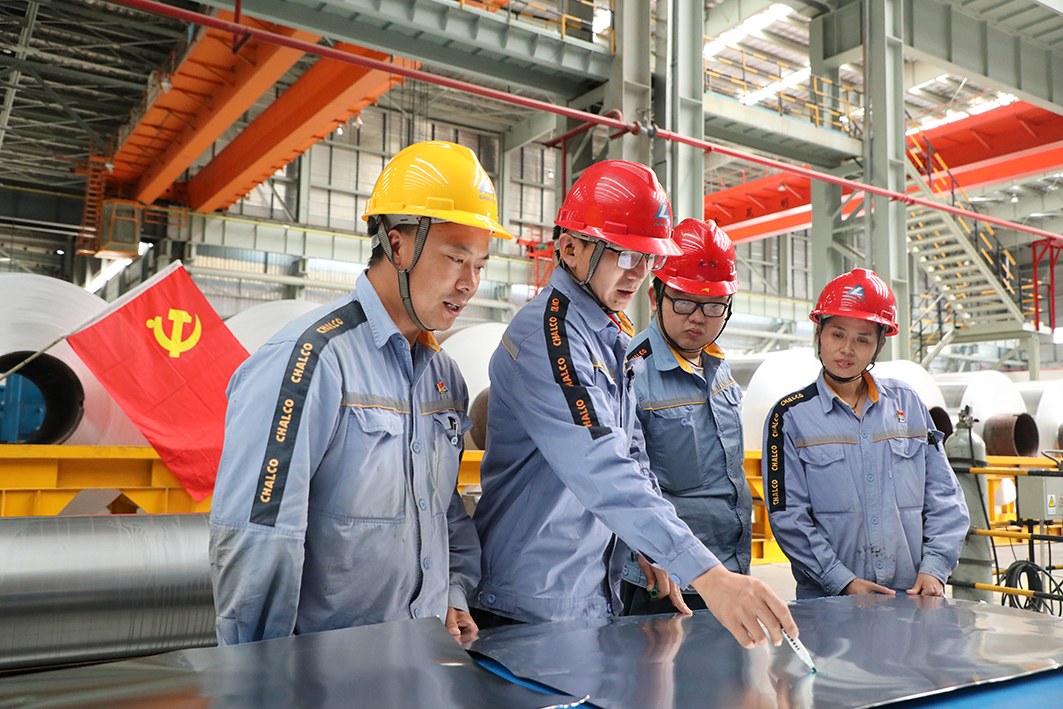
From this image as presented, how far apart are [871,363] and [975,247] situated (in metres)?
13.9

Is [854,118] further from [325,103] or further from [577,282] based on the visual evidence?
[577,282]

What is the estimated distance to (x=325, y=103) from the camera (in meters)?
10.7

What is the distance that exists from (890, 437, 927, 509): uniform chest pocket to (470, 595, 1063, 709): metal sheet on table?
3.11 feet

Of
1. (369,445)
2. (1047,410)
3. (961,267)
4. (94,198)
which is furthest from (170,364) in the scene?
(961,267)

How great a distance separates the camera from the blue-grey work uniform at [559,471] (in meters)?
1.93

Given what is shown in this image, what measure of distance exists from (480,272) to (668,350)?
112 centimetres

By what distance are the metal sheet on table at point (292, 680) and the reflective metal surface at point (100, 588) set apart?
257 centimetres

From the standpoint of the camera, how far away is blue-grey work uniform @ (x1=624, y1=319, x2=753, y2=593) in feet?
10.1

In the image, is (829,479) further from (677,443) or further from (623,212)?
(623,212)

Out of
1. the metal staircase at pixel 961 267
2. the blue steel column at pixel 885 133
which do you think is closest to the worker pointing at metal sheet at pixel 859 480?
the blue steel column at pixel 885 133

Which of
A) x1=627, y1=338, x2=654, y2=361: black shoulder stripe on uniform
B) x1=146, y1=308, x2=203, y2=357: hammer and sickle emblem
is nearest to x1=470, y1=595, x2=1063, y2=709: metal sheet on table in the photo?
x1=627, y1=338, x2=654, y2=361: black shoulder stripe on uniform

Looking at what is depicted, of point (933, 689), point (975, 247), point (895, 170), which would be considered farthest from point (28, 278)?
point (975, 247)

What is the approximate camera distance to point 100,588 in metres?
3.66

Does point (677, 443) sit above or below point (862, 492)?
above
